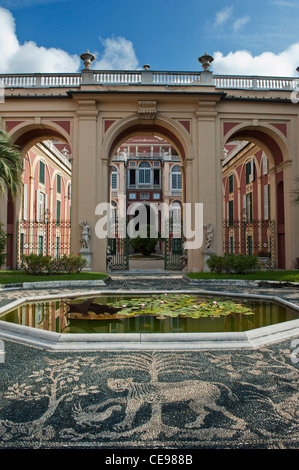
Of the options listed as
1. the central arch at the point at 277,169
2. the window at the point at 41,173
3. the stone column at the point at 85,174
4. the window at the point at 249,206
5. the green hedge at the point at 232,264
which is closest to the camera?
the green hedge at the point at 232,264

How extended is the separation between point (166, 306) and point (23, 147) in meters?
14.3

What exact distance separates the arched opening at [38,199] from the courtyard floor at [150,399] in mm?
12127

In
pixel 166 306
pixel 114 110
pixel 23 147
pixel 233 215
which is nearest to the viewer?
pixel 166 306

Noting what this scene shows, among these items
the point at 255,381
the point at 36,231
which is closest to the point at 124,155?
the point at 36,231

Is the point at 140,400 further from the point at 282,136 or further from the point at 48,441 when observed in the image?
the point at 282,136

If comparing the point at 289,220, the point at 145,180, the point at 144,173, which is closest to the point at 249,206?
the point at 289,220

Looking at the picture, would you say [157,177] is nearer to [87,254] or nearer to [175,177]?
[175,177]

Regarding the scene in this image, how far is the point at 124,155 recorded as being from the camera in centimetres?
4072

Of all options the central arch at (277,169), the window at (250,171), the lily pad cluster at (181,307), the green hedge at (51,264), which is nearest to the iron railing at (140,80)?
the central arch at (277,169)

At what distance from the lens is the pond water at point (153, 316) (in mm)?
4824

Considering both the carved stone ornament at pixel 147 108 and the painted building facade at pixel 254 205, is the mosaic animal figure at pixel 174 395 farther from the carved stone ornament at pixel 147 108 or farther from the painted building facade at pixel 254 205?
the carved stone ornament at pixel 147 108

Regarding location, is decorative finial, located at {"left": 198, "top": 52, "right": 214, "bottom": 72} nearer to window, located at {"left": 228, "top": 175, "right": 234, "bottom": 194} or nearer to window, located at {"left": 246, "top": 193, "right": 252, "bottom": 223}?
window, located at {"left": 246, "top": 193, "right": 252, "bottom": 223}

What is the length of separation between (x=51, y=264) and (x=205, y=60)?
12.2 metres

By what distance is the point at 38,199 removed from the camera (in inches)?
825
